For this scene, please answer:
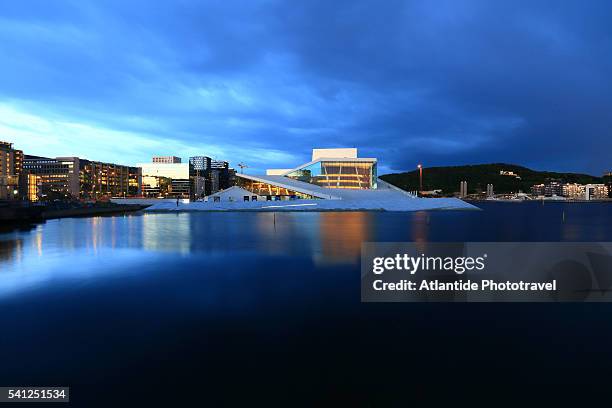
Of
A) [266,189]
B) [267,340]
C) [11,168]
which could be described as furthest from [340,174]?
[11,168]

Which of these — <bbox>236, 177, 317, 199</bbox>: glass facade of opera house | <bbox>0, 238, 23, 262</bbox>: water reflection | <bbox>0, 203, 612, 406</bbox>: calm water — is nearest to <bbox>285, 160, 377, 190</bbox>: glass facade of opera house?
<bbox>236, 177, 317, 199</bbox>: glass facade of opera house

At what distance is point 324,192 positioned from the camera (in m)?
92.0

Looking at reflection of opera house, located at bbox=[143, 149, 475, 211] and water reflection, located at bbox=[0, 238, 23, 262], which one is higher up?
reflection of opera house, located at bbox=[143, 149, 475, 211]

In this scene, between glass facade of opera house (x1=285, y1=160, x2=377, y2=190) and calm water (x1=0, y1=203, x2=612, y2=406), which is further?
glass facade of opera house (x1=285, y1=160, x2=377, y2=190)

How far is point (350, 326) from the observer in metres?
9.57

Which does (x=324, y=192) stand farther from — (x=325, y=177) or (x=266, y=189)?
(x=266, y=189)

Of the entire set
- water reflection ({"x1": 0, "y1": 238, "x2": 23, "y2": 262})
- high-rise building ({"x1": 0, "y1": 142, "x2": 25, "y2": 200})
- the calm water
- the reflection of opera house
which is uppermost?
high-rise building ({"x1": 0, "y1": 142, "x2": 25, "y2": 200})

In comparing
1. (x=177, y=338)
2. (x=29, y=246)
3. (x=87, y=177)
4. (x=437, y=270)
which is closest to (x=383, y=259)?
(x=437, y=270)

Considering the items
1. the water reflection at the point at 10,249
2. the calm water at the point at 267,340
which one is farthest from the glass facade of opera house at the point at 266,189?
the calm water at the point at 267,340

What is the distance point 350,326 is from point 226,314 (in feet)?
13.7

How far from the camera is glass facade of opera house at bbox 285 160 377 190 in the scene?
341 ft

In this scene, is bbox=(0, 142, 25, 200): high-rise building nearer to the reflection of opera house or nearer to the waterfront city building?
the reflection of opera house

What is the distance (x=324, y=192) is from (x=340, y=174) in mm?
15118

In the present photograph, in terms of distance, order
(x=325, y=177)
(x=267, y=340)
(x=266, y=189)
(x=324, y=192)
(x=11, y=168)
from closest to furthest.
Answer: (x=267, y=340), (x=324, y=192), (x=266, y=189), (x=325, y=177), (x=11, y=168)
